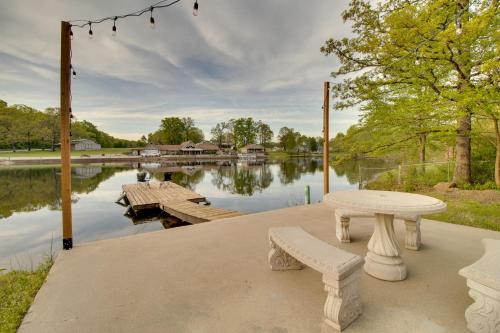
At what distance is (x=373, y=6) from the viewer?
788 centimetres

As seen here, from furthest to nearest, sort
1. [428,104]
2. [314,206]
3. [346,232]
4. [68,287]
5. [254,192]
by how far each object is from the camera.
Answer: [254,192] → [428,104] → [314,206] → [346,232] → [68,287]

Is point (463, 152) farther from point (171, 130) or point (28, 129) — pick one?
point (28, 129)

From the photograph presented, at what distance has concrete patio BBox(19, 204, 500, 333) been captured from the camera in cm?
170

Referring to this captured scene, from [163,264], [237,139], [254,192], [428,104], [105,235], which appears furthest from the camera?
[237,139]

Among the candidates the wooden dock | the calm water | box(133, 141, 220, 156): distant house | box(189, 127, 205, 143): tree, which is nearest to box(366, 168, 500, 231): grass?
the wooden dock

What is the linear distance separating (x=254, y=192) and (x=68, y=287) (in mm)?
13773

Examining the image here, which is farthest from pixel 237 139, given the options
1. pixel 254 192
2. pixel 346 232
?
pixel 346 232

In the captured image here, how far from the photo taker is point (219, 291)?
83.9 inches

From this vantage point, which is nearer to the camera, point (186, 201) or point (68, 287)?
point (68, 287)

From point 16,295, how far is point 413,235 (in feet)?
15.6

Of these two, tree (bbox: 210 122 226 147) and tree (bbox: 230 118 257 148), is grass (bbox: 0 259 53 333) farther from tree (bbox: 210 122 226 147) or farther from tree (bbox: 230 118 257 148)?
tree (bbox: 210 122 226 147)

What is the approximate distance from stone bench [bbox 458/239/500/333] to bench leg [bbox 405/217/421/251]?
1507mm

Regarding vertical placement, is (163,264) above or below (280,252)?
below

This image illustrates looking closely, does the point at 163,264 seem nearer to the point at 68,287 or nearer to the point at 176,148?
the point at 68,287
